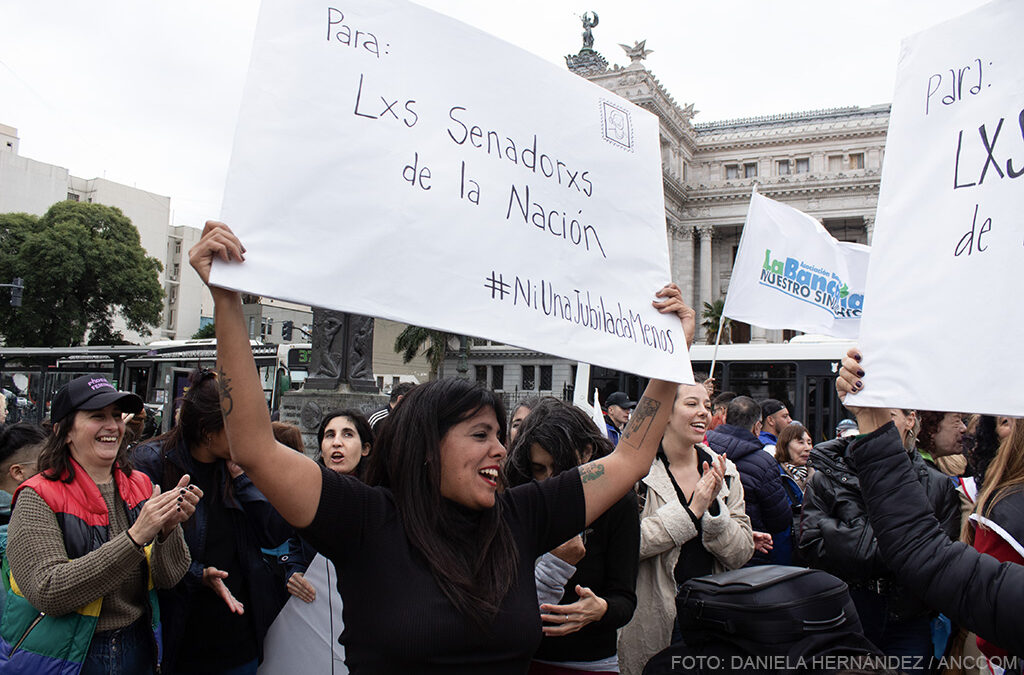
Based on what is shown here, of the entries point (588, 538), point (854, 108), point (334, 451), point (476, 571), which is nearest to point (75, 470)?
point (334, 451)

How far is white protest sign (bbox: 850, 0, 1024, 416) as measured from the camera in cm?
185

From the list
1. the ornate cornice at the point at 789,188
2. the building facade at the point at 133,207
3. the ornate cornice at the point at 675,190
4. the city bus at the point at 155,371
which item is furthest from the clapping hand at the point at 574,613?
the building facade at the point at 133,207

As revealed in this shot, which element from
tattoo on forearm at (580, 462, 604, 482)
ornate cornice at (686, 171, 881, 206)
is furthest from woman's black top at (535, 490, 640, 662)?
ornate cornice at (686, 171, 881, 206)

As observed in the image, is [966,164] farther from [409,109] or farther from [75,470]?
[75,470]

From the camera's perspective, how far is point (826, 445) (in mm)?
3502

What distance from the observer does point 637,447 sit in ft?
7.68

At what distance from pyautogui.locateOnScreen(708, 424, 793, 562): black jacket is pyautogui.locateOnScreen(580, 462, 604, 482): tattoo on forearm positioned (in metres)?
2.26

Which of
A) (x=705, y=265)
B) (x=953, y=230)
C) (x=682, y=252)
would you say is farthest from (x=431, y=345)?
(x=953, y=230)

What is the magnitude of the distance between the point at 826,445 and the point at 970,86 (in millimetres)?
1909

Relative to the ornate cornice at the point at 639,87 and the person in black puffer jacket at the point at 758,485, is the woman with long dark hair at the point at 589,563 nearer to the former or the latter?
the person in black puffer jacket at the point at 758,485

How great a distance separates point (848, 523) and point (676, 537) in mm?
823

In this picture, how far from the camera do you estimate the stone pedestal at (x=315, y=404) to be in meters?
8.39

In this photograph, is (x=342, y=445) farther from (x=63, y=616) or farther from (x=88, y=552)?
(x=63, y=616)

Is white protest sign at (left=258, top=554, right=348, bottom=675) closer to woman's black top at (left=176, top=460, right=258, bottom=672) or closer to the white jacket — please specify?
woman's black top at (left=176, top=460, right=258, bottom=672)
